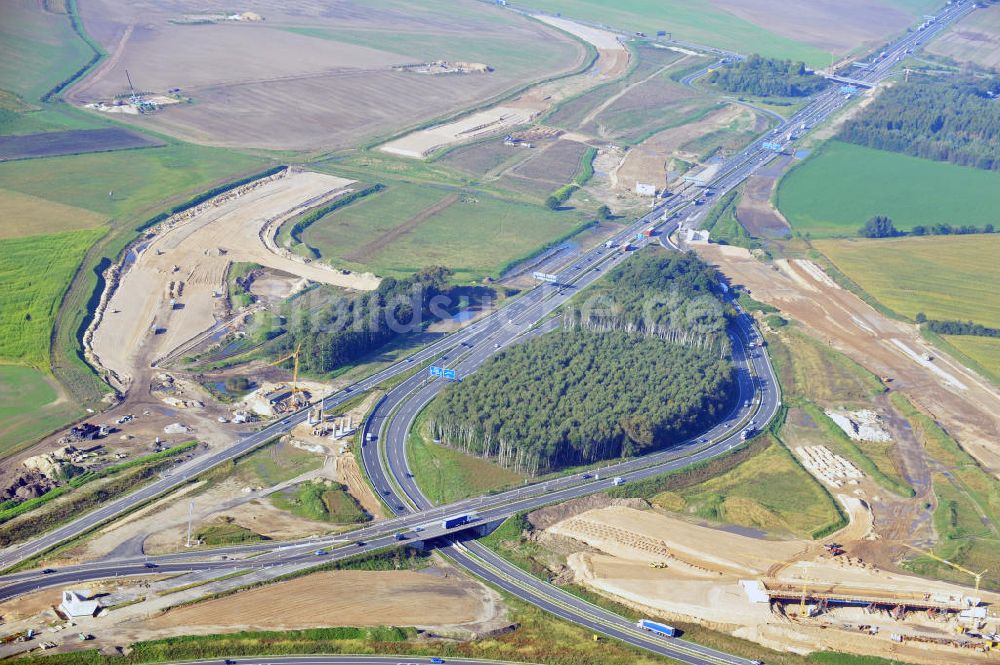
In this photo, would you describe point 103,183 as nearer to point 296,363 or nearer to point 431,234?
point 431,234

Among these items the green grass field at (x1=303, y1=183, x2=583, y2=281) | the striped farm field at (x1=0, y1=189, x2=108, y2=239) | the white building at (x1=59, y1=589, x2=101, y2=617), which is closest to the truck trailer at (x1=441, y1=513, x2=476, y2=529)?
the white building at (x1=59, y1=589, x2=101, y2=617)

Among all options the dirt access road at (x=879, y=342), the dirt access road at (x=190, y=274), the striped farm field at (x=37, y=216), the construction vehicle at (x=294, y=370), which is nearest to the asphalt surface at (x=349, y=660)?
the construction vehicle at (x=294, y=370)

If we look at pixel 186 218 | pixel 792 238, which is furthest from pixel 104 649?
pixel 792 238

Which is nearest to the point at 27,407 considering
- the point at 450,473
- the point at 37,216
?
the point at 450,473

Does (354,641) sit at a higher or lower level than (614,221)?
lower

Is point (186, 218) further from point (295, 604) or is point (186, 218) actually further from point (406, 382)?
point (295, 604)
